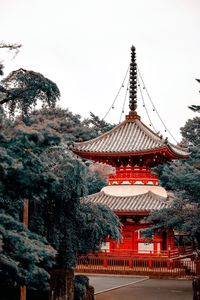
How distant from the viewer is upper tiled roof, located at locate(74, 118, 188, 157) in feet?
92.0

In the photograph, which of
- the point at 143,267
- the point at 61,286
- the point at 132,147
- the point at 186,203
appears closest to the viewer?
the point at 61,286

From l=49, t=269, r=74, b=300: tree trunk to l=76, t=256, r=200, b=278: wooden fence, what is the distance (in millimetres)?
10450

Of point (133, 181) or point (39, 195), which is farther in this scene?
point (133, 181)

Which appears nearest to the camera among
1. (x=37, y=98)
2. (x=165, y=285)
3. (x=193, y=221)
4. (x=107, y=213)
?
(x=37, y=98)

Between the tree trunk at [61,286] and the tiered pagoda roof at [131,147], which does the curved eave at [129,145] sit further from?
the tree trunk at [61,286]

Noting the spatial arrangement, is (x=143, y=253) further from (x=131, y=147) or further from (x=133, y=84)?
(x=133, y=84)

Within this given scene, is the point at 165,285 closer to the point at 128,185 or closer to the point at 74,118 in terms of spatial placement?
the point at 128,185

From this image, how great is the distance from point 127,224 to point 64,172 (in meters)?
15.3

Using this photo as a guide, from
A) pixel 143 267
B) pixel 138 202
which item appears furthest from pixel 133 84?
pixel 143 267

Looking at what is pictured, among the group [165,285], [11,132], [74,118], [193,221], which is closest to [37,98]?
[11,132]

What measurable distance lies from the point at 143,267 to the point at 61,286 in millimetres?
12528

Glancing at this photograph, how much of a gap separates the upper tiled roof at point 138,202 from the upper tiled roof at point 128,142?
2603 mm

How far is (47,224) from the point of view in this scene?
14750mm

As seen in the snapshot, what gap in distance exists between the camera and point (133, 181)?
95.7 feet
